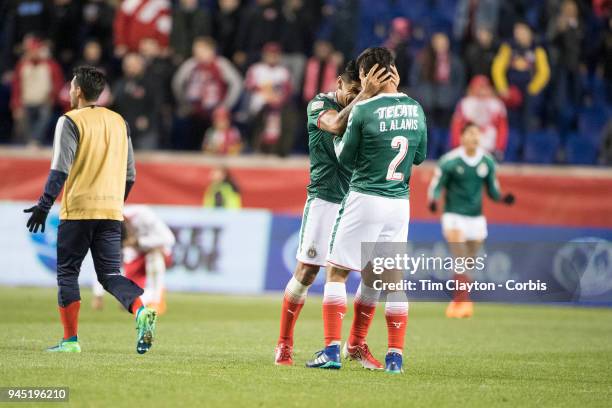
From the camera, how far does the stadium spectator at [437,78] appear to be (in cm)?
2286

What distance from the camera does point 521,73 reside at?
75.9ft

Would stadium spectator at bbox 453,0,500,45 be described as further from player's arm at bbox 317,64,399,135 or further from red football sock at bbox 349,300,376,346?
player's arm at bbox 317,64,399,135

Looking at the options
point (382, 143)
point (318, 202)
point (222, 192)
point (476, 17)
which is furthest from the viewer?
point (476, 17)

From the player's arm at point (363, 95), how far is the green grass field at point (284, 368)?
2.01 metres

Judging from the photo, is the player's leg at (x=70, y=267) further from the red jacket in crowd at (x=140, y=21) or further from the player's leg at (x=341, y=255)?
the red jacket in crowd at (x=140, y=21)

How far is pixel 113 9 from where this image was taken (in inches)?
975

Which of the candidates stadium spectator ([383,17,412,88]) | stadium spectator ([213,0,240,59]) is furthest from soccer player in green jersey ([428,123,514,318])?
stadium spectator ([213,0,240,59])

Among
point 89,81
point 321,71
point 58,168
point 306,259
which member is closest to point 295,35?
point 321,71

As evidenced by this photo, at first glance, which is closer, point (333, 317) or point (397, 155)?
point (397, 155)

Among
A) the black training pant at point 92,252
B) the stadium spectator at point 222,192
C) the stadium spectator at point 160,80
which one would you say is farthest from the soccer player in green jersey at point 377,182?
the stadium spectator at point 160,80

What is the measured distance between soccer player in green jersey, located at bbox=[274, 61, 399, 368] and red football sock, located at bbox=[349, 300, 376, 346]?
0.62 ft

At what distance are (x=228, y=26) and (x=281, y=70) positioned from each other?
198 cm

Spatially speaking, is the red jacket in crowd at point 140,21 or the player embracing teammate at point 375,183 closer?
the player embracing teammate at point 375,183

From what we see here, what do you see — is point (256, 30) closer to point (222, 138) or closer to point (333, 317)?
point (222, 138)
